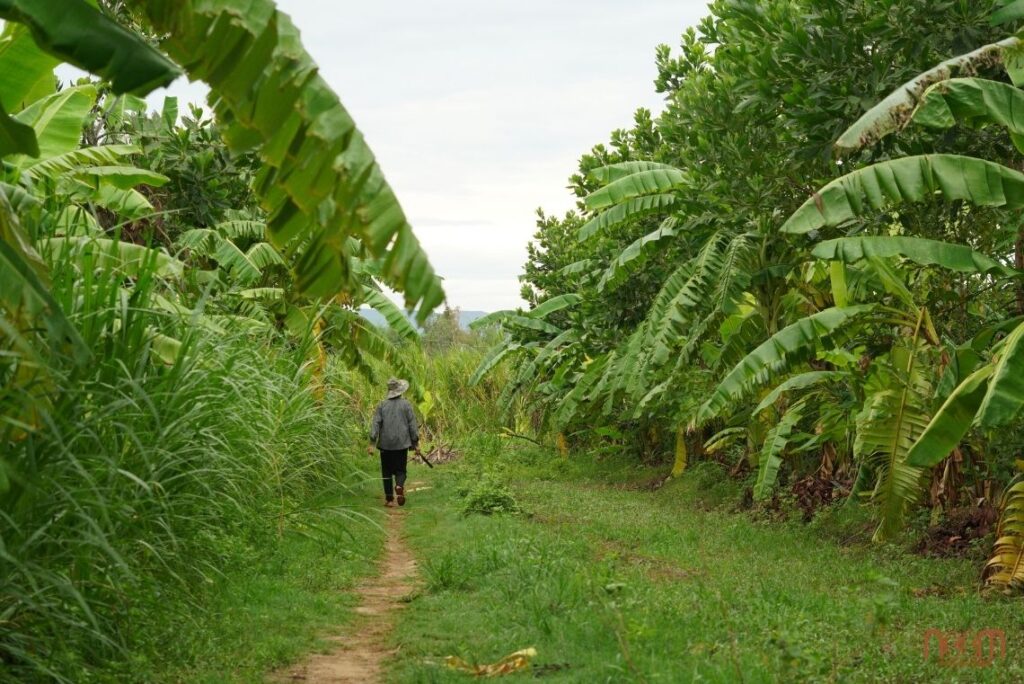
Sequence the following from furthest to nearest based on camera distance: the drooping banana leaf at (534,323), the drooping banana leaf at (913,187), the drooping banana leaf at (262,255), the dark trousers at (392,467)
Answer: the drooping banana leaf at (534,323) → the dark trousers at (392,467) → the drooping banana leaf at (262,255) → the drooping banana leaf at (913,187)

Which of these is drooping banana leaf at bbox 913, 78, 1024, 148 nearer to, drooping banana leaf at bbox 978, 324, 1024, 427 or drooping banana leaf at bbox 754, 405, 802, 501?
drooping banana leaf at bbox 978, 324, 1024, 427

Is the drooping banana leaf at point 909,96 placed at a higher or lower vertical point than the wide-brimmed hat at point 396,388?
higher

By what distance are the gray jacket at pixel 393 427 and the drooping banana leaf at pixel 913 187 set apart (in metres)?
8.10

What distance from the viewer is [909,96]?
28.0 feet

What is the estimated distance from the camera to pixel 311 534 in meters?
11.2

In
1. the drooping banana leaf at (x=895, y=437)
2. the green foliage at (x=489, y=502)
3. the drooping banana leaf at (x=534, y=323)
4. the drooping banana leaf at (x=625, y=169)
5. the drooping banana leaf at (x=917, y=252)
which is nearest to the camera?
the drooping banana leaf at (x=917, y=252)

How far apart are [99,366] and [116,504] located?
0.80 meters

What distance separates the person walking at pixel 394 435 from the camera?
16016mm

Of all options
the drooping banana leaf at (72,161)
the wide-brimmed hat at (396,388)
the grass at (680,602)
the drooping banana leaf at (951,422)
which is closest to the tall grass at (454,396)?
the wide-brimmed hat at (396,388)

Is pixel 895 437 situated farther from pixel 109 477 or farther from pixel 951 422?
pixel 109 477

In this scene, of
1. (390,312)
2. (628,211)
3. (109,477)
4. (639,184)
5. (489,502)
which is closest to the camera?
(109,477)

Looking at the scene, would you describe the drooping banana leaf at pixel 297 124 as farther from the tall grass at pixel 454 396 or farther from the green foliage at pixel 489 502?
the tall grass at pixel 454 396

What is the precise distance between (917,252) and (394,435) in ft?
27.4

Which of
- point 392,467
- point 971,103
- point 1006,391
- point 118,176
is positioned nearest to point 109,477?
point 118,176
